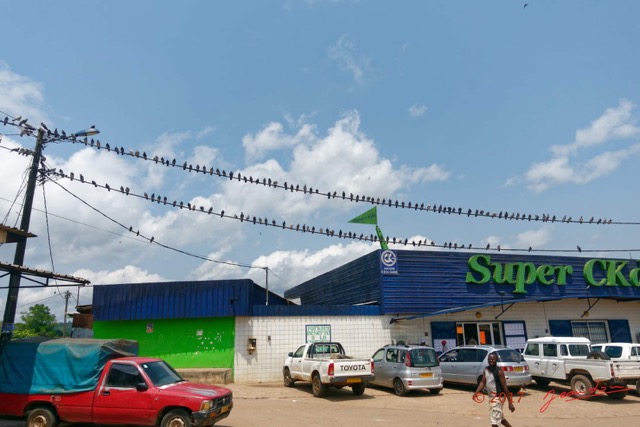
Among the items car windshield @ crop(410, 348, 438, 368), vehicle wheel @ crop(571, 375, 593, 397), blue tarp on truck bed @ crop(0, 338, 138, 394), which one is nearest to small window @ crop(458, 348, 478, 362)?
car windshield @ crop(410, 348, 438, 368)

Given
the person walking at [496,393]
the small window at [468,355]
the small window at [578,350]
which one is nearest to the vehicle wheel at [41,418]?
the person walking at [496,393]

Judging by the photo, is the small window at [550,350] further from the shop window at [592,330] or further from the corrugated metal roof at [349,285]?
the shop window at [592,330]

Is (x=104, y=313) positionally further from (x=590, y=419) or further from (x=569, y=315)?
(x=569, y=315)

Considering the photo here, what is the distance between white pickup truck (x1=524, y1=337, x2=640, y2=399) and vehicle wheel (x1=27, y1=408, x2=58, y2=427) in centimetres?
1465

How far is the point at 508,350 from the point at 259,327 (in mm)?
9503

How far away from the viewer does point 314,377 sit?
48.5ft

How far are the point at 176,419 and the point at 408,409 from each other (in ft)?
21.7

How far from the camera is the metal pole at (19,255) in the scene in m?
12.1

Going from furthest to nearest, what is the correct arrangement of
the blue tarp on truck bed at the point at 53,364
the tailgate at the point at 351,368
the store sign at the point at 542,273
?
the store sign at the point at 542,273
the tailgate at the point at 351,368
the blue tarp on truck bed at the point at 53,364

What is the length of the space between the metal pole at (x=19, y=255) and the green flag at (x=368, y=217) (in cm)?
1282

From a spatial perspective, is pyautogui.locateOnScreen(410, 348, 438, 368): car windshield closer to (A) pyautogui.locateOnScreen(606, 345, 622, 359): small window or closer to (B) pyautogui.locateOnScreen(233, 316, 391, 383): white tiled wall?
(B) pyautogui.locateOnScreen(233, 316, 391, 383): white tiled wall

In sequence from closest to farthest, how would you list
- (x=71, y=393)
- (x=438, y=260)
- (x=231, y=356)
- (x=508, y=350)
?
(x=71, y=393), (x=508, y=350), (x=231, y=356), (x=438, y=260)

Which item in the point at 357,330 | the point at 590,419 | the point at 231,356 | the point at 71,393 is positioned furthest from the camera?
the point at 357,330

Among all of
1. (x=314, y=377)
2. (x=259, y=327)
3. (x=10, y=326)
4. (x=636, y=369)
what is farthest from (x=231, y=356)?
(x=636, y=369)
